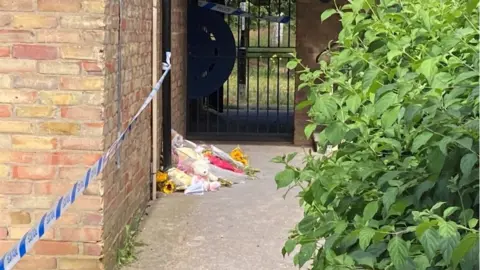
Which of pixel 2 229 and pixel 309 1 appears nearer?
pixel 2 229

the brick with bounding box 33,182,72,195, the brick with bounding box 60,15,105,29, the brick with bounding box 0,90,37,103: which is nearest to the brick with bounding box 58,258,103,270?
the brick with bounding box 33,182,72,195

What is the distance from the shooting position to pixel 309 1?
10.7 meters

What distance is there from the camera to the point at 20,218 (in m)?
4.90

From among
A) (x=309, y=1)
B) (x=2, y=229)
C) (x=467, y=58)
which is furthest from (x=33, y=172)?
(x=309, y=1)

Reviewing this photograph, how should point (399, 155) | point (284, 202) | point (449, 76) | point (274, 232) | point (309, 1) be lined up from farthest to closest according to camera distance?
point (309, 1) < point (284, 202) < point (274, 232) < point (399, 155) < point (449, 76)

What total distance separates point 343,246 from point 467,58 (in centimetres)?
71

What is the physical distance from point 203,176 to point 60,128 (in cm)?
352

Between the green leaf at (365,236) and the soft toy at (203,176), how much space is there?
5683 millimetres

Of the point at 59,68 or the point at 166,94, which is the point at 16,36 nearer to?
→ the point at 59,68

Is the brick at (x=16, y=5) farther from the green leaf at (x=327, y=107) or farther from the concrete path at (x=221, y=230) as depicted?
the green leaf at (x=327, y=107)

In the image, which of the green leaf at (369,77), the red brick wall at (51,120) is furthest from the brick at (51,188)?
the green leaf at (369,77)

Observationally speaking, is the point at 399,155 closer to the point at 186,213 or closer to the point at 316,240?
the point at 316,240

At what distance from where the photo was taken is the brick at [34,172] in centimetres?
488

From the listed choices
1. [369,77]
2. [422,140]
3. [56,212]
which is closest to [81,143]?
[56,212]
